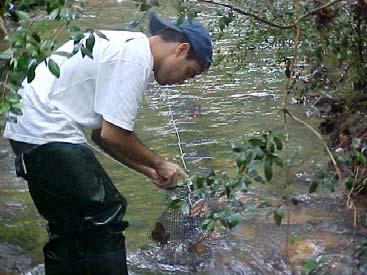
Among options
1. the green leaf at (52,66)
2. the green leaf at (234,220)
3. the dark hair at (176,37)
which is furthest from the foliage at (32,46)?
the green leaf at (234,220)

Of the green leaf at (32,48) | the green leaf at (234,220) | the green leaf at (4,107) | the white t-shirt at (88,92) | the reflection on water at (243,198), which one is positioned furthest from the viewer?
the reflection on water at (243,198)

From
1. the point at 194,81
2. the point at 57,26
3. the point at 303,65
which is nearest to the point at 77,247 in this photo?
the point at 57,26

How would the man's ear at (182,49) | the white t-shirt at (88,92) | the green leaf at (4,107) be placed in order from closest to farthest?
1. the green leaf at (4,107)
2. the white t-shirt at (88,92)
3. the man's ear at (182,49)

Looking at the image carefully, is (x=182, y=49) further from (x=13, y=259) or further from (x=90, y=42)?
(x=13, y=259)

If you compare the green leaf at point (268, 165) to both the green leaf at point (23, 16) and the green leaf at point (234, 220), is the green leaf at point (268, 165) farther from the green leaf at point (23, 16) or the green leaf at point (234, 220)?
the green leaf at point (23, 16)

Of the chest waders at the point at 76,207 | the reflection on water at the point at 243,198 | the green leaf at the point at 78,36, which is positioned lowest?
the reflection on water at the point at 243,198

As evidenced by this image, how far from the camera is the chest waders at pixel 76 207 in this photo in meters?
3.94

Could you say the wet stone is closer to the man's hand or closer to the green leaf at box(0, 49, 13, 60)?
the man's hand

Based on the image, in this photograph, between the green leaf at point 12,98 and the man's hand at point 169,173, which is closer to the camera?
the green leaf at point 12,98

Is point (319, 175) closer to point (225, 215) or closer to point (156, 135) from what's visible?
point (225, 215)

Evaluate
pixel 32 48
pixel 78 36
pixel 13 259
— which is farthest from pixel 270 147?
pixel 13 259

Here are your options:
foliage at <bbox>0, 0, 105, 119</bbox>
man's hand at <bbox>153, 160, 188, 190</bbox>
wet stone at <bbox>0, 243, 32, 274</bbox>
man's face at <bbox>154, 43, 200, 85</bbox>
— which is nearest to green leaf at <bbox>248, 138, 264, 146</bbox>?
foliage at <bbox>0, 0, 105, 119</bbox>

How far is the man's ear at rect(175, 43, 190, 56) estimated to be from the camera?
3.93 m

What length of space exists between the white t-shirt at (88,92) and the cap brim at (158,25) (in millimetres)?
125
